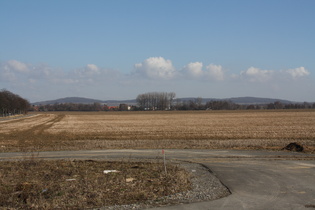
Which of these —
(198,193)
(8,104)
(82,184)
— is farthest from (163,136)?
(8,104)

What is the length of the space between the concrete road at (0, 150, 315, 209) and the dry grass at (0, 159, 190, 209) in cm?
198

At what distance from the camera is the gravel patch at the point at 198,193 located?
415 inches

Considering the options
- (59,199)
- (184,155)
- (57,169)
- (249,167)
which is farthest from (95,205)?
(184,155)

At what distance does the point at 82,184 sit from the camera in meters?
13.0

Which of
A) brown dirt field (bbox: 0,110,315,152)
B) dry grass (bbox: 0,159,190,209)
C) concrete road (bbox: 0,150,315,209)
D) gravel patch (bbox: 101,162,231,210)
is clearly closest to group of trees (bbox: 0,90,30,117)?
brown dirt field (bbox: 0,110,315,152)

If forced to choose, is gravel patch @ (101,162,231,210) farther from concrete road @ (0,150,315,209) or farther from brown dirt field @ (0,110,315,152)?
brown dirt field @ (0,110,315,152)

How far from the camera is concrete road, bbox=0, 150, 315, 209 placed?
411 inches

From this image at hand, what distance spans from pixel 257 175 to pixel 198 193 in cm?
416

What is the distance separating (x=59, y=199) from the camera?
1102 cm

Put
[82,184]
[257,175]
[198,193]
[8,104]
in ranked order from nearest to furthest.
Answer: [198,193] < [82,184] < [257,175] < [8,104]

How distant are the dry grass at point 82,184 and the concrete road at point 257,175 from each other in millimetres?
1984

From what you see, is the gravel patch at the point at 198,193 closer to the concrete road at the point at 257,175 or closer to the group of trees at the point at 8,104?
the concrete road at the point at 257,175

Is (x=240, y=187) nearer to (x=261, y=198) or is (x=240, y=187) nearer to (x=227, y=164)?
(x=261, y=198)

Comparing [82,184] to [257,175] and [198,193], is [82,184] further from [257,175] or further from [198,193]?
[257,175]
